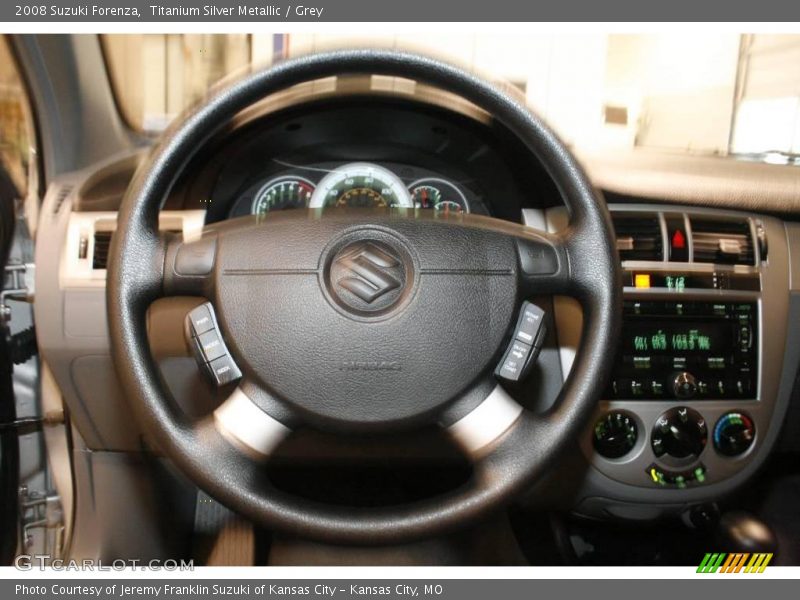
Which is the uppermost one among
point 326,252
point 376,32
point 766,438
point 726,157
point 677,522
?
point 376,32

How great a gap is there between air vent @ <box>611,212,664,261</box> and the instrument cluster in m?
0.24

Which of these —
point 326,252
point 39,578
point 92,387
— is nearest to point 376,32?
point 326,252

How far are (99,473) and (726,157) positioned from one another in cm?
121

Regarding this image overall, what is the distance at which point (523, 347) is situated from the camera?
815 millimetres

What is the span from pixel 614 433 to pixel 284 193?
2.07 ft

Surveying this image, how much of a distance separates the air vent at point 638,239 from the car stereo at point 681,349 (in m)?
0.07

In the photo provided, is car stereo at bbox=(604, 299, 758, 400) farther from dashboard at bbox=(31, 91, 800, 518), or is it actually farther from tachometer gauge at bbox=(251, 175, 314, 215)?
tachometer gauge at bbox=(251, 175, 314, 215)

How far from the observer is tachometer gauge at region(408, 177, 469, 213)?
42.8 inches

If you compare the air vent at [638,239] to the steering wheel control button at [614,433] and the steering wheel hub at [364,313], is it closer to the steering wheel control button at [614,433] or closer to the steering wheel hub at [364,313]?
the steering wheel control button at [614,433]

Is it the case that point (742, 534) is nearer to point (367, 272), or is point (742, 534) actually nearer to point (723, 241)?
point (723, 241)

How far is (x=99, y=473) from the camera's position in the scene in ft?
4.02

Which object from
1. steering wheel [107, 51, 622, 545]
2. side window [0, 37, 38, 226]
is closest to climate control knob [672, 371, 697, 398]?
steering wheel [107, 51, 622, 545]

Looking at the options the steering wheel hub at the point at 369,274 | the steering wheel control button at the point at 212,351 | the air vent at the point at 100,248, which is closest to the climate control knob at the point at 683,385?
the steering wheel hub at the point at 369,274

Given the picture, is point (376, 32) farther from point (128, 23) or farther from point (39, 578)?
point (39, 578)
